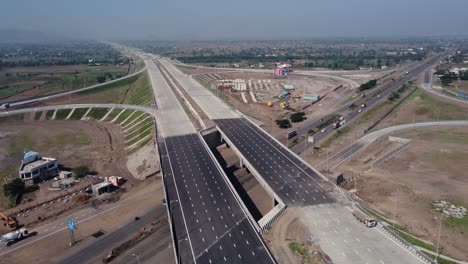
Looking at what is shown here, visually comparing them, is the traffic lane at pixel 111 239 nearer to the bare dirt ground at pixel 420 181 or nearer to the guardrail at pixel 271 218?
the guardrail at pixel 271 218

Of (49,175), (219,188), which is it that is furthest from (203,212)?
(49,175)

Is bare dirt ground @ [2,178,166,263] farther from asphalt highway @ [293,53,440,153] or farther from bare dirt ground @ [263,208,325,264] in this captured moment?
asphalt highway @ [293,53,440,153]

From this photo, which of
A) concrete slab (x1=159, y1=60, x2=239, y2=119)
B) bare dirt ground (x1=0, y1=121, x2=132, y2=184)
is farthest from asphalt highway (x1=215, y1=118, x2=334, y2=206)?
bare dirt ground (x1=0, y1=121, x2=132, y2=184)

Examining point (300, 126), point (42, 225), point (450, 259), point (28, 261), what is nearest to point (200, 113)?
point (300, 126)

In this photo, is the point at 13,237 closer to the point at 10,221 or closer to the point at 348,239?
the point at 10,221

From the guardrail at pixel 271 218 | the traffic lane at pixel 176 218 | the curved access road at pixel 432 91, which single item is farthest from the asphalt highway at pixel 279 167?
the curved access road at pixel 432 91

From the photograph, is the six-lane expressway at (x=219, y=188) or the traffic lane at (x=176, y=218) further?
the six-lane expressway at (x=219, y=188)
